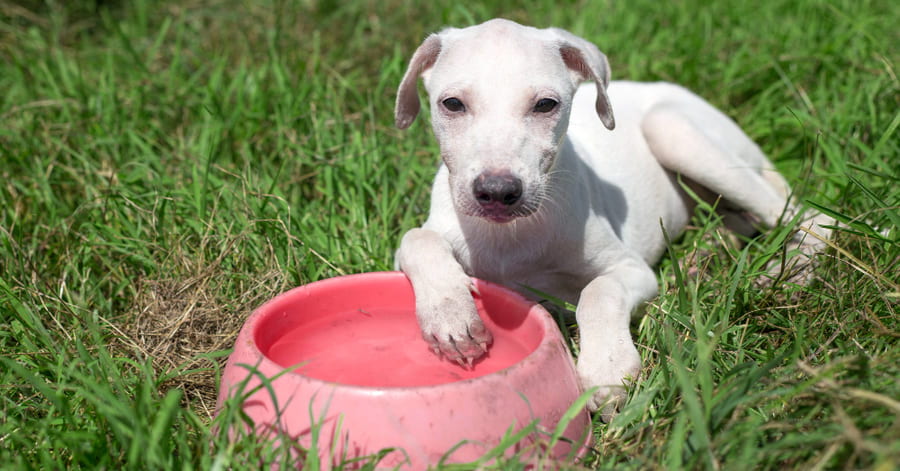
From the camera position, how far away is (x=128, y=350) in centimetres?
324

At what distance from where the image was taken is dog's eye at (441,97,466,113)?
2.97 meters

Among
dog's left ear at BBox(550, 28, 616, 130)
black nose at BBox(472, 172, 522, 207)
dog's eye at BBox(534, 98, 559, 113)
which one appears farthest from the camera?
dog's left ear at BBox(550, 28, 616, 130)

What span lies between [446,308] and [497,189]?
18.9 inches

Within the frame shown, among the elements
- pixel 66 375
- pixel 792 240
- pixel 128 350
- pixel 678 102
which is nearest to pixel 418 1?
pixel 678 102

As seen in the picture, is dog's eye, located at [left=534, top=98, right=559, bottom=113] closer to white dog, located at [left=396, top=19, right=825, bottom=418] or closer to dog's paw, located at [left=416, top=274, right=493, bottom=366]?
white dog, located at [left=396, top=19, right=825, bottom=418]

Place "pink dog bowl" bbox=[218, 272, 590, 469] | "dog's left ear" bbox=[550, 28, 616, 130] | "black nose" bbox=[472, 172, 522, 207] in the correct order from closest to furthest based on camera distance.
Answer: "pink dog bowl" bbox=[218, 272, 590, 469]
"black nose" bbox=[472, 172, 522, 207]
"dog's left ear" bbox=[550, 28, 616, 130]

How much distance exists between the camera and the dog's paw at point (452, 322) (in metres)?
2.86

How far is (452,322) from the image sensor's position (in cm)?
286

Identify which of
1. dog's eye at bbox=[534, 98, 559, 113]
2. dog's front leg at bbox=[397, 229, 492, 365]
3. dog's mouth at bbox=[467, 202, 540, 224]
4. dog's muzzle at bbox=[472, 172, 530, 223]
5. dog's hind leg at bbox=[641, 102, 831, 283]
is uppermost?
dog's eye at bbox=[534, 98, 559, 113]

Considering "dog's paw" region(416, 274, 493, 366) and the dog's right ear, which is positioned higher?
the dog's right ear

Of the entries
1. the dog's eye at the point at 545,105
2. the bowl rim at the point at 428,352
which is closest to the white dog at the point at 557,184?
the dog's eye at the point at 545,105

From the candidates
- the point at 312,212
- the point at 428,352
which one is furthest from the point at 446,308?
the point at 312,212

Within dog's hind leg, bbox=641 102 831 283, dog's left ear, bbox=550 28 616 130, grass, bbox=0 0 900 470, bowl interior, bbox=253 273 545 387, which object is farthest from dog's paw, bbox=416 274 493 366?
dog's hind leg, bbox=641 102 831 283

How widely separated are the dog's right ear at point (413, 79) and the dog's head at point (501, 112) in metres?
0.08
